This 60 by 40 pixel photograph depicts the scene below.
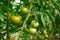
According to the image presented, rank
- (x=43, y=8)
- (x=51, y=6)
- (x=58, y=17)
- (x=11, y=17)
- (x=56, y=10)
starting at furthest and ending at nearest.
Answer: (x=58, y=17) → (x=56, y=10) → (x=51, y=6) → (x=43, y=8) → (x=11, y=17)

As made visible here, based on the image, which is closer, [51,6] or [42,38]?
[42,38]

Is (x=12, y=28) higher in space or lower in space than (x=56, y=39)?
higher

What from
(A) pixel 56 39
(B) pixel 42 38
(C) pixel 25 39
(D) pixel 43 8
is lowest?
(A) pixel 56 39

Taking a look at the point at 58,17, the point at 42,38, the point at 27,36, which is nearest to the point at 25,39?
the point at 27,36

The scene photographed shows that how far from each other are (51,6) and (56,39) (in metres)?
1.22

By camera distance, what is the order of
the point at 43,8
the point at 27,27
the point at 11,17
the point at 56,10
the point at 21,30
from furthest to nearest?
the point at 56,10, the point at 43,8, the point at 27,27, the point at 21,30, the point at 11,17

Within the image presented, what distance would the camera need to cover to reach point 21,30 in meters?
1.11

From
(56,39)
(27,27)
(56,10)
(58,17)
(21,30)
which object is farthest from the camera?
(56,39)

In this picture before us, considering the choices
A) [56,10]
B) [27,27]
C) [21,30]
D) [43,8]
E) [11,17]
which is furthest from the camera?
[56,10]

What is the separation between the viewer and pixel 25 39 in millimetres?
1199

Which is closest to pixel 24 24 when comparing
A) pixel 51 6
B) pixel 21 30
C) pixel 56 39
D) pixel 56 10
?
pixel 21 30

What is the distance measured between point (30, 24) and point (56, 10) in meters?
0.69

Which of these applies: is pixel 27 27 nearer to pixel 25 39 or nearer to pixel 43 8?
pixel 25 39

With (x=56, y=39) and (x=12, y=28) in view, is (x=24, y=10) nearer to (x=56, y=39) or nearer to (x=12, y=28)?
(x=12, y=28)
